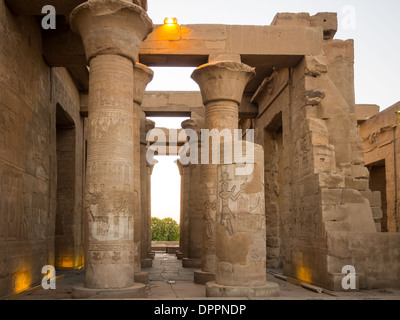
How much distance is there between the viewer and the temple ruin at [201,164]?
7.31 metres

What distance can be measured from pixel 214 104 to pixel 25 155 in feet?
13.2

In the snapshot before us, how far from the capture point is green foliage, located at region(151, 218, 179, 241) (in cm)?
3350

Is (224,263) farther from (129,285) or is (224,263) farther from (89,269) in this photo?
(89,269)

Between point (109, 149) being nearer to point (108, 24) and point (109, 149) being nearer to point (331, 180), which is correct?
point (108, 24)

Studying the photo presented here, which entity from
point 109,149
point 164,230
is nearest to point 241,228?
point 109,149

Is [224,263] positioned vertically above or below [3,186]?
below

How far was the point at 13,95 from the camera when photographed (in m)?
8.24

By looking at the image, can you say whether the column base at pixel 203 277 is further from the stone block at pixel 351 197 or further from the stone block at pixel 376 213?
the stone block at pixel 376 213

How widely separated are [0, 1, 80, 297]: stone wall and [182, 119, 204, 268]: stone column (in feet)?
17.5

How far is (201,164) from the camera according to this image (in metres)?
10.9

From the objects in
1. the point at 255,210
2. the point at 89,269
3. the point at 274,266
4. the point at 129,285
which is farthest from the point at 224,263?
the point at 274,266

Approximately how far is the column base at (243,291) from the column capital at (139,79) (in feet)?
16.3
